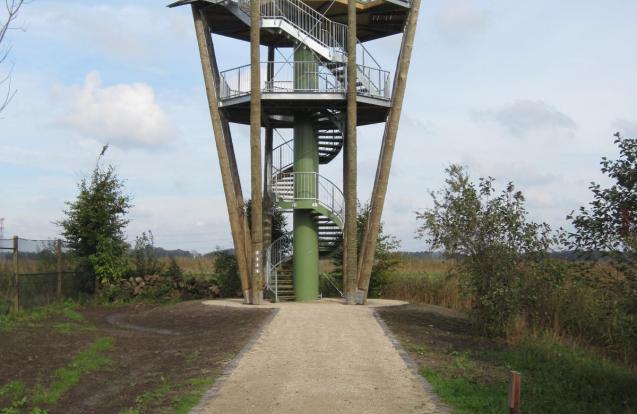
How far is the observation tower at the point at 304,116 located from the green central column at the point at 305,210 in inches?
1.4

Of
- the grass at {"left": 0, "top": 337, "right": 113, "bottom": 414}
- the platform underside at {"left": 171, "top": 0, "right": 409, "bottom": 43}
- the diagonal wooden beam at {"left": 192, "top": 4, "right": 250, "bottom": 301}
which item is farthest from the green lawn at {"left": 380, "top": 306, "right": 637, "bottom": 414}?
the platform underside at {"left": 171, "top": 0, "right": 409, "bottom": 43}

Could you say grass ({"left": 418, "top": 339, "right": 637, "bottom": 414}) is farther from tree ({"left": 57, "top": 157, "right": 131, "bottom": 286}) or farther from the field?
tree ({"left": 57, "top": 157, "right": 131, "bottom": 286})

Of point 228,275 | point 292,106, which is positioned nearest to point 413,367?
point 292,106

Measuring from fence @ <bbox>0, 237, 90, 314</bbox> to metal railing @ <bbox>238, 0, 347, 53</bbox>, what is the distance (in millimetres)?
10427

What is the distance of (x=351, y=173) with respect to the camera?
943 inches

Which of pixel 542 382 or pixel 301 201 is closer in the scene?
pixel 542 382

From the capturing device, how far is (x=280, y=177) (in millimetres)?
26406

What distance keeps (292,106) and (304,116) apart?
46.9 inches

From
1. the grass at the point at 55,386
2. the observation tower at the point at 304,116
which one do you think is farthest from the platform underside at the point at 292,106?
the grass at the point at 55,386

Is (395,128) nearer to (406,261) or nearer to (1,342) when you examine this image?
(406,261)

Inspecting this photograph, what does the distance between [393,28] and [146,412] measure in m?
21.8

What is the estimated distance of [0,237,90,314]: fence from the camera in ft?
68.8

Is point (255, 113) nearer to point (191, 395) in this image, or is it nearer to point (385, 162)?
point (385, 162)

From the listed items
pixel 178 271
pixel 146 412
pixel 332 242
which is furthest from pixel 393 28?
pixel 146 412
